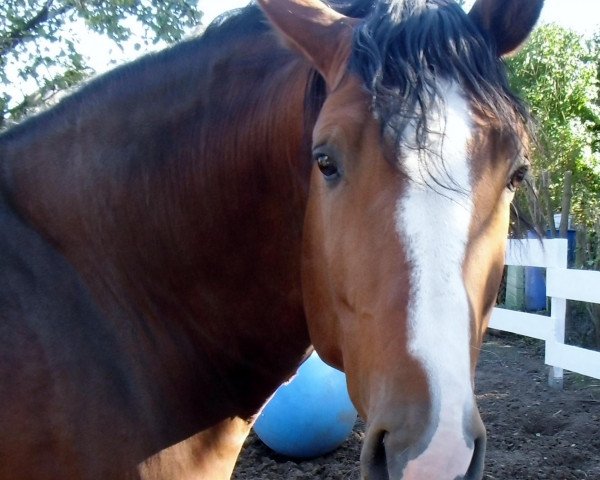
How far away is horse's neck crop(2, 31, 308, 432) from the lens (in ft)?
6.89

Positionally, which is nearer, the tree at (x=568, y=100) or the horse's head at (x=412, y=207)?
the horse's head at (x=412, y=207)

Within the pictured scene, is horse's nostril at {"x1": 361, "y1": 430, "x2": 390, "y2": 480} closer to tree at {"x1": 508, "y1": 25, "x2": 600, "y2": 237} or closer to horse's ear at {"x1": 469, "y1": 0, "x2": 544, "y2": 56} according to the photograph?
horse's ear at {"x1": 469, "y1": 0, "x2": 544, "y2": 56}

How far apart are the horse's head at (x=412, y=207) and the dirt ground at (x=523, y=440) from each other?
341 centimetres

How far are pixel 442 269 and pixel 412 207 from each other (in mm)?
171

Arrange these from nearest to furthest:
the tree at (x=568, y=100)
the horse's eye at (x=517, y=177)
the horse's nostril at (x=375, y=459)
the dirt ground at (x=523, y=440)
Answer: the horse's nostril at (x=375, y=459) → the horse's eye at (x=517, y=177) → the dirt ground at (x=523, y=440) → the tree at (x=568, y=100)

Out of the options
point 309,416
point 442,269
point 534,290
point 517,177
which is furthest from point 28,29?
point 534,290

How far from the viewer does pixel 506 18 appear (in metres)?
1.90

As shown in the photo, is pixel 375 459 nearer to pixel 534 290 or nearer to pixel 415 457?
pixel 415 457

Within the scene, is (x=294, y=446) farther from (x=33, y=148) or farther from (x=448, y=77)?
(x=448, y=77)

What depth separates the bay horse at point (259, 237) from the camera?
1438 millimetres

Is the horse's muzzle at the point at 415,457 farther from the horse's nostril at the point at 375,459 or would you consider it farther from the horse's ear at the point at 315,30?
the horse's ear at the point at 315,30

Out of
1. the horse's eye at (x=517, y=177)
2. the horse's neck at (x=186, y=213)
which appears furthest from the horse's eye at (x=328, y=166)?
the horse's eye at (x=517, y=177)

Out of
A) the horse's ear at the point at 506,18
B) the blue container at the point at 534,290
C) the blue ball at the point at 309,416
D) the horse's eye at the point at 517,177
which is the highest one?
the horse's ear at the point at 506,18

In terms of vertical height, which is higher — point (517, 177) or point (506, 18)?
point (506, 18)
